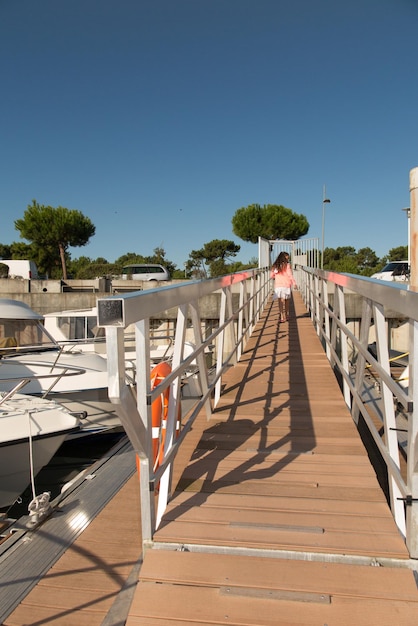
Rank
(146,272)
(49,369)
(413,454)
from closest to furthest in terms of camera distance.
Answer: (413,454) < (49,369) < (146,272)

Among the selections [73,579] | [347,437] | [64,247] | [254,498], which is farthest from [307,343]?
[64,247]

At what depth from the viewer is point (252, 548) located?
2.20 meters

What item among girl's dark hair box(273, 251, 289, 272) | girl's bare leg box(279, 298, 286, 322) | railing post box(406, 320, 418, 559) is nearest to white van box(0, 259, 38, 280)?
girl's bare leg box(279, 298, 286, 322)

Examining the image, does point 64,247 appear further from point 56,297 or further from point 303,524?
point 303,524

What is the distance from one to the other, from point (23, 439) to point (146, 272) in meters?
24.1

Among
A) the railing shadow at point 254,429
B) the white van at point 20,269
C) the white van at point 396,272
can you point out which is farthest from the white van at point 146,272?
the railing shadow at point 254,429

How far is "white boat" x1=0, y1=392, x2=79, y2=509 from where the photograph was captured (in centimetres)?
609

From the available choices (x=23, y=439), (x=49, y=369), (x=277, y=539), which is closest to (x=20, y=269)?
(x=49, y=369)

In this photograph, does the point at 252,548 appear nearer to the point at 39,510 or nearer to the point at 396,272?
the point at 39,510

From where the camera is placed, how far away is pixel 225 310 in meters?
4.80

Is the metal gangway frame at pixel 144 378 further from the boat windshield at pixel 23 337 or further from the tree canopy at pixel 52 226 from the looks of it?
the tree canopy at pixel 52 226

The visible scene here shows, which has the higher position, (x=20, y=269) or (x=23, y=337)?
(x=20, y=269)

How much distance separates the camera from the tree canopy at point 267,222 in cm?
5347

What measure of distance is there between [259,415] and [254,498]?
1.50 m
